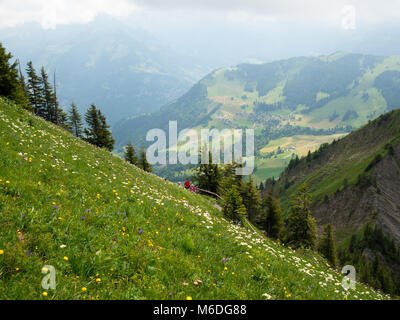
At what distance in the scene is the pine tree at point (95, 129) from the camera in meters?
68.4

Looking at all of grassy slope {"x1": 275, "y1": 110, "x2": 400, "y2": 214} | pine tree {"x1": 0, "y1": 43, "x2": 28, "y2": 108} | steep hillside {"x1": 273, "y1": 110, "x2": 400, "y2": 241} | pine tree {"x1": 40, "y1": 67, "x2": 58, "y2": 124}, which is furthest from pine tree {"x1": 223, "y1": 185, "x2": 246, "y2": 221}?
grassy slope {"x1": 275, "y1": 110, "x2": 400, "y2": 214}

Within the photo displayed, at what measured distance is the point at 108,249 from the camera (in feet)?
20.3

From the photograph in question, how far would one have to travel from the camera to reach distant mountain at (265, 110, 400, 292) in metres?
86.1

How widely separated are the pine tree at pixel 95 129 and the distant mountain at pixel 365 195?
87748 millimetres

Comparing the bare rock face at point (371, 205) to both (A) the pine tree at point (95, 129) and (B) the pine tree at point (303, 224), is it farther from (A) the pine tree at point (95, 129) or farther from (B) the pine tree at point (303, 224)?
(A) the pine tree at point (95, 129)

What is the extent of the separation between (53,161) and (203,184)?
4647 cm

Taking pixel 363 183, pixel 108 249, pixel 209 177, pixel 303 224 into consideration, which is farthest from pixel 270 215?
pixel 363 183

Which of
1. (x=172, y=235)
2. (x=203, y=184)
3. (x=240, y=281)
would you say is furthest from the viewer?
(x=203, y=184)

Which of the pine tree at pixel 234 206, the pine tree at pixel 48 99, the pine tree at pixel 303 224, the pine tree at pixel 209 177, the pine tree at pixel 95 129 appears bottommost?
the pine tree at pixel 303 224

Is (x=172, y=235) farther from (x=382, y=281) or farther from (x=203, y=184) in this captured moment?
(x=382, y=281)

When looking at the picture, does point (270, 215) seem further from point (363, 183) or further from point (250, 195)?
point (363, 183)

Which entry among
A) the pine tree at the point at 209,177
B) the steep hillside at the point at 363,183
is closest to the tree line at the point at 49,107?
the pine tree at the point at 209,177
